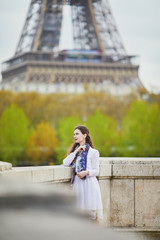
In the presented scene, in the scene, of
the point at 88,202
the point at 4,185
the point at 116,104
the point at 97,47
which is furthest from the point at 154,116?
the point at 4,185

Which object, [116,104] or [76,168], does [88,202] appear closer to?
[76,168]

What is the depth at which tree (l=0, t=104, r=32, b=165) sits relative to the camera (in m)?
50.4

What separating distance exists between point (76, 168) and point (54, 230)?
191 inches

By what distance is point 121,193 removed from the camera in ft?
27.0

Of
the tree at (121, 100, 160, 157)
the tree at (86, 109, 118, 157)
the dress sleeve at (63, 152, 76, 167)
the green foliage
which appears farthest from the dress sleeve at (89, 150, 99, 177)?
the tree at (86, 109, 118, 157)

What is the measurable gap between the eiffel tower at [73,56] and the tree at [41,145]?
14732 millimetres

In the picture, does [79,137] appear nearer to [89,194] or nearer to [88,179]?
[88,179]

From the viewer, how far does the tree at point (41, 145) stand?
51.1 metres

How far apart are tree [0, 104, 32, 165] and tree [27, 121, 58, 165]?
76 centimetres

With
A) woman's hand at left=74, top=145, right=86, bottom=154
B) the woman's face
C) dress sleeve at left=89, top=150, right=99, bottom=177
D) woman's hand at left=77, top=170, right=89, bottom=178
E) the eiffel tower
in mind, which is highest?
the eiffel tower

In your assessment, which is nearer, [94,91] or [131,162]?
[131,162]

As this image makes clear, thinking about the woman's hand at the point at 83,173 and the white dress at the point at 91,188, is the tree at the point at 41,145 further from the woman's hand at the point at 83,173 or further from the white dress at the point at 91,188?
the woman's hand at the point at 83,173

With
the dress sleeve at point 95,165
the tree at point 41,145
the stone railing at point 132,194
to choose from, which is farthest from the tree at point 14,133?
the dress sleeve at point 95,165

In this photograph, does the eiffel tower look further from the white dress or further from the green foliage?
the white dress
